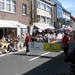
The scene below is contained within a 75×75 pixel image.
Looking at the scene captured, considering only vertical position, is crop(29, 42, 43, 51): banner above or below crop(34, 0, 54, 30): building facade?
below

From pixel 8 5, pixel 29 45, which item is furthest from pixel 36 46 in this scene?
pixel 8 5

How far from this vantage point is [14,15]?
28.1 m

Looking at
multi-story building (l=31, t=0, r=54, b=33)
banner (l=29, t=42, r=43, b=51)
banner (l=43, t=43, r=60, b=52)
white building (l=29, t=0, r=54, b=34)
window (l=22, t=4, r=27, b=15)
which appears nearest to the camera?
banner (l=43, t=43, r=60, b=52)

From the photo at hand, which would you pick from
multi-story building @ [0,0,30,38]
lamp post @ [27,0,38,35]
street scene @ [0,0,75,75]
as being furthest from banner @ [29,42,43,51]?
lamp post @ [27,0,38,35]

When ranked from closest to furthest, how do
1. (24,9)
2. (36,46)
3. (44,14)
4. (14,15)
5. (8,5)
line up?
(36,46), (8,5), (14,15), (24,9), (44,14)

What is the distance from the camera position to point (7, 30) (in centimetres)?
2678

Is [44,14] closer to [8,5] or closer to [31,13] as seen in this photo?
[31,13]

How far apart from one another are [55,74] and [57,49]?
266 inches

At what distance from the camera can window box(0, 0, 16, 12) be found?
83.3 ft

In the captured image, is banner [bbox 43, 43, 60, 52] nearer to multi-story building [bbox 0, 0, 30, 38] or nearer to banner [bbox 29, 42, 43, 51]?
banner [bbox 29, 42, 43, 51]

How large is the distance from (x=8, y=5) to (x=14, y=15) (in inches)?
71.3

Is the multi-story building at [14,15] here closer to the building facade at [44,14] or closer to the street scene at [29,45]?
the street scene at [29,45]

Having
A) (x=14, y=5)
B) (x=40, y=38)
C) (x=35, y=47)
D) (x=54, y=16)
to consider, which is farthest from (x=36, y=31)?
(x=54, y=16)

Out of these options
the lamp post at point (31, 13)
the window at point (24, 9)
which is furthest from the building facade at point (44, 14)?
the window at point (24, 9)
